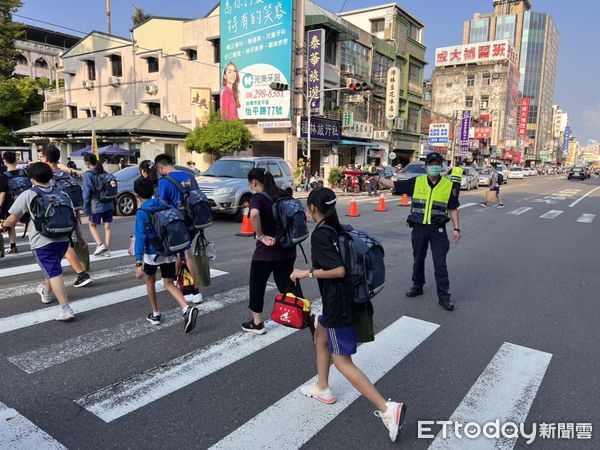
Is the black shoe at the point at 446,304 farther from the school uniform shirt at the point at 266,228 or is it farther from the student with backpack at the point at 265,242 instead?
the school uniform shirt at the point at 266,228

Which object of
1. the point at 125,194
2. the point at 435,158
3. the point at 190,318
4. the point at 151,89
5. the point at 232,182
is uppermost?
the point at 151,89

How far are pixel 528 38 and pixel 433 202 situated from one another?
428 feet

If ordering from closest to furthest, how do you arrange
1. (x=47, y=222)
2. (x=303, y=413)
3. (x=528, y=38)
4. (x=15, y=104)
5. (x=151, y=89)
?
(x=303, y=413), (x=47, y=222), (x=151, y=89), (x=15, y=104), (x=528, y=38)

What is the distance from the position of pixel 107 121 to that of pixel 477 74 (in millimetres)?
70194

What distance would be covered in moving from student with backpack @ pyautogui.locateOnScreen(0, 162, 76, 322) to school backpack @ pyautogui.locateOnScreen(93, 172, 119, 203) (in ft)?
8.65

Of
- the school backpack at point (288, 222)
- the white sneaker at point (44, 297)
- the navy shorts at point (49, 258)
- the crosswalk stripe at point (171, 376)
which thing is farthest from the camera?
the white sneaker at point (44, 297)

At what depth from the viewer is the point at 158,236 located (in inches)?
172

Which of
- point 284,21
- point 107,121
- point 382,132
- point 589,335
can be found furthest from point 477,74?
point 589,335

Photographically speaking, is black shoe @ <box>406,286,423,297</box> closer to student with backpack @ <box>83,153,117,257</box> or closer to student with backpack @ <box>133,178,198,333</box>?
student with backpack @ <box>133,178,198,333</box>

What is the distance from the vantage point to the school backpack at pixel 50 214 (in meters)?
4.65

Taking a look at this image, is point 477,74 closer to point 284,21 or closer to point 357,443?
point 284,21

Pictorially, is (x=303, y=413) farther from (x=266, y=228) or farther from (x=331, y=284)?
(x=266, y=228)

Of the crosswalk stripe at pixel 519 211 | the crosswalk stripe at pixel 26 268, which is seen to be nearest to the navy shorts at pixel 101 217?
the crosswalk stripe at pixel 26 268

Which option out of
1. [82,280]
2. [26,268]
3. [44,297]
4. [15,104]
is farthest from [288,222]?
[15,104]
